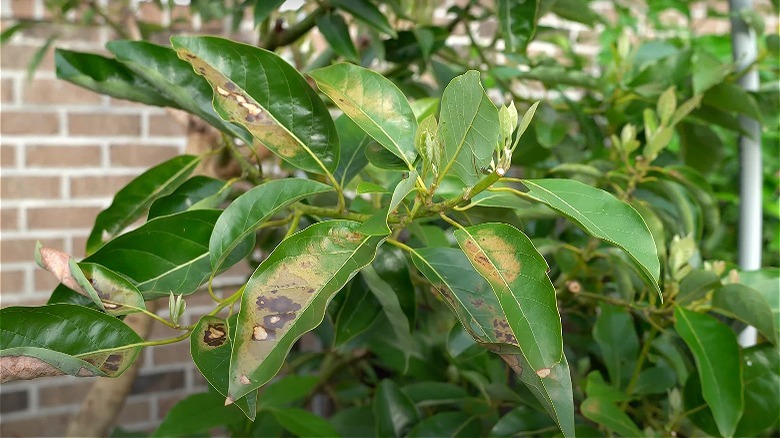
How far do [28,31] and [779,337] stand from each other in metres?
1.52

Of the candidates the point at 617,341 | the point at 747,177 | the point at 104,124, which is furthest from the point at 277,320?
the point at 104,124

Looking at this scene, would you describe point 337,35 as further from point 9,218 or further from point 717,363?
point 9,218

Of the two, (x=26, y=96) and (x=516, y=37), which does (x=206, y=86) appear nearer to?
(x=516, y=37)

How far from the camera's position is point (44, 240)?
166cm

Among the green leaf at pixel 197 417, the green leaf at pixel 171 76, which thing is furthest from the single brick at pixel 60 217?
the green leaf at pixel 171 76

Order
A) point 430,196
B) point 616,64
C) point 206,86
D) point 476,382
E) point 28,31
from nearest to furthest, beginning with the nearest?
point 430,196, point 206,86, point 476,382, point 616,64, point 28,31

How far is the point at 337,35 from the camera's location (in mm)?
868

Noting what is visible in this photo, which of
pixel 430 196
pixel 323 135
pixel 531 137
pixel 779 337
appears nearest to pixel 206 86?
pixel 323 135

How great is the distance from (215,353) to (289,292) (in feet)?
0.26

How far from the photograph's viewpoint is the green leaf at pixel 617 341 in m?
0.88

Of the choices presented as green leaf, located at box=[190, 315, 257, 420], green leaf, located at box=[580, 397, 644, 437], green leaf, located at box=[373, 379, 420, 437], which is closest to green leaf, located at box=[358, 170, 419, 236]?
green leaf, located at box=[190, 315, 257, 420]

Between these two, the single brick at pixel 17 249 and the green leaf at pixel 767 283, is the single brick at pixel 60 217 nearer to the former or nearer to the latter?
the single brick at pixel 17 249

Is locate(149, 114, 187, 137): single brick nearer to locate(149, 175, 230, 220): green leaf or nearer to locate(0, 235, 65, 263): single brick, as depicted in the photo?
locate(0, 235, 65, 263): single brick

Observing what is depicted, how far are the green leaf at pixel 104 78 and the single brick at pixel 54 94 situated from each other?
1010mm
